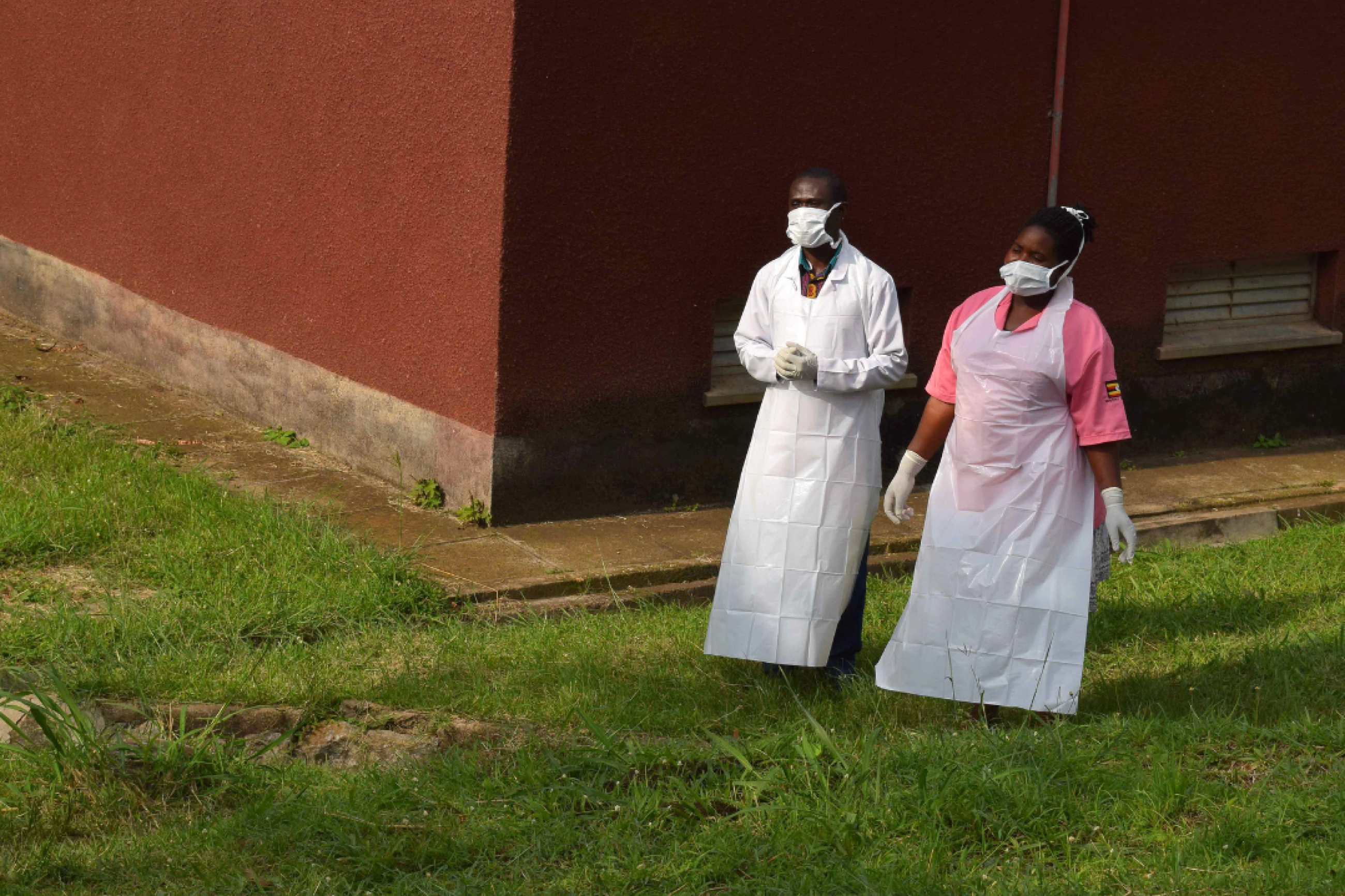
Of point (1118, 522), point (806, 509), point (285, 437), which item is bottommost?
point (285, 437)

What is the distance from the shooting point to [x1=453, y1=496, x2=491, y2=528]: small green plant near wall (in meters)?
7.14

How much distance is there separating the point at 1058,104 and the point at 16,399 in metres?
5.63

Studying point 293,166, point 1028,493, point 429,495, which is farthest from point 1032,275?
point 293,166

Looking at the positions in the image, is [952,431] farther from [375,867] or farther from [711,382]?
[711,382]

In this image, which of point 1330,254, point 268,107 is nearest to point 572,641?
point 268,107

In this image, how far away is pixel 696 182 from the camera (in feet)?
24.1

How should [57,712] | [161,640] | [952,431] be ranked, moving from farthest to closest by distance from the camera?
[161,640] < [952,431] < [57,712]

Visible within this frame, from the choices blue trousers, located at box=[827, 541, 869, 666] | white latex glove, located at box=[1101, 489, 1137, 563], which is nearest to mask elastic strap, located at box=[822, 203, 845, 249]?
blue trousers, located at box=[827, 541, 869, 666]

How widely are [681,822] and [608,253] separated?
11.8 feet

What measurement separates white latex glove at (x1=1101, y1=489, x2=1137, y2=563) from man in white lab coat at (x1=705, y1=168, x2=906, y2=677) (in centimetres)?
83

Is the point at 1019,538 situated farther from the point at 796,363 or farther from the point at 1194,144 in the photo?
the point at 1194,144

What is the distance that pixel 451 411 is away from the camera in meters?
7.29

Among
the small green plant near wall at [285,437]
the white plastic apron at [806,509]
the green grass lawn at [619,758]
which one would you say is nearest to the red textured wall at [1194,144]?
the green grass lawn at [619,758]

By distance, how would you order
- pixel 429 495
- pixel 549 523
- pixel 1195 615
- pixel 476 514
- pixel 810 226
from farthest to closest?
pixel 429 495, pixel 549 523, pixel 476 514, pixel 1195 615, pixel 810 226
